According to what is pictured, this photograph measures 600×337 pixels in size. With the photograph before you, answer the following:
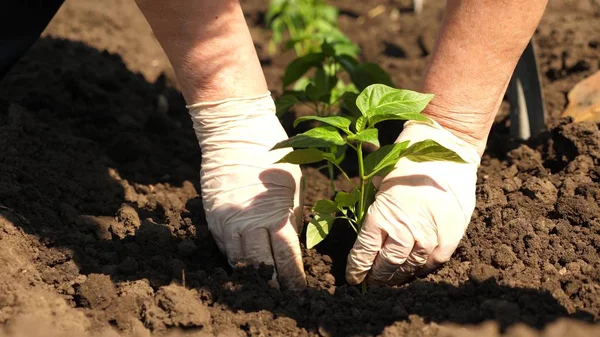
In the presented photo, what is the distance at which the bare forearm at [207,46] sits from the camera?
221 cm

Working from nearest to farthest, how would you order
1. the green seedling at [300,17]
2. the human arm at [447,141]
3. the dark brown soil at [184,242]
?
the dark brown soil at [184,242] < the human arm at [447,141] < the green seedling at [300,17]

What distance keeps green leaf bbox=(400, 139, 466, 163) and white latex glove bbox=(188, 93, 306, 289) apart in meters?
0.42

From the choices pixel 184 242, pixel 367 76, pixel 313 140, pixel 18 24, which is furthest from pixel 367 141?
pixel 18 24

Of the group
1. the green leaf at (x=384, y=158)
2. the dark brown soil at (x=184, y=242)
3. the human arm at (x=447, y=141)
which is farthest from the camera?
the human arm at (x=447, y=141)

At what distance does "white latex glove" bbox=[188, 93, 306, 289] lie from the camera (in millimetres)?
2211

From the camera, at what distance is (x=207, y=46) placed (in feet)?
7.39

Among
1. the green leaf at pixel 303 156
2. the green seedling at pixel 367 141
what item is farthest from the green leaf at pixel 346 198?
the green leaf at pixel 303 156

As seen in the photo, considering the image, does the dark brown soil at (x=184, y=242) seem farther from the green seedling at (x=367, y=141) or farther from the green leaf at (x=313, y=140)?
the green leaf at (x=313, y=140)

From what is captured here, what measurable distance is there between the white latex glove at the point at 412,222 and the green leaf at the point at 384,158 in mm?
97

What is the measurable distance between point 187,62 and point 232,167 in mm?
356

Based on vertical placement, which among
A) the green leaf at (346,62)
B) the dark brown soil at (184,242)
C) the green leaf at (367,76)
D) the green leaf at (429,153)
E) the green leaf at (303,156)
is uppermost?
the green leaf at (346,62)

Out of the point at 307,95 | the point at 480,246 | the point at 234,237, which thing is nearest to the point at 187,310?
the point at 234,237

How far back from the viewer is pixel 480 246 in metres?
2.25

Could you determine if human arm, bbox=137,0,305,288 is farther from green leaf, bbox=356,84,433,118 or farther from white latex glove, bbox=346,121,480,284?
green leaf, bbox=356,84,433,118
